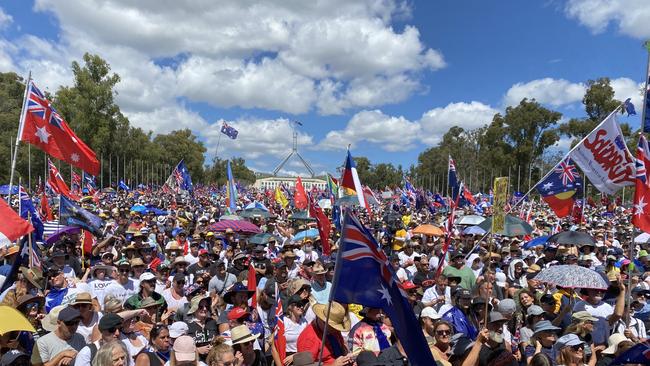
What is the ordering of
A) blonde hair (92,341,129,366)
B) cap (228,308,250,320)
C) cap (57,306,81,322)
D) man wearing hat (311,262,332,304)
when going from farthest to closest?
man wearing hat (311,262,332,304) → cap (228,308,250,320) → cap (57,306,81,322) → blonde hair (92,341,129,366)

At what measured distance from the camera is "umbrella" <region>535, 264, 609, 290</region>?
Answer: 6.18 metres

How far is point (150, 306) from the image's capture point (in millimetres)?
5762

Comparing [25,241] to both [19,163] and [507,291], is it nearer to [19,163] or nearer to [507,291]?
[507,291]

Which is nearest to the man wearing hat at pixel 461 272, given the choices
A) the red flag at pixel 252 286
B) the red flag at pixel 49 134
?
the red flag at pixel 252 286

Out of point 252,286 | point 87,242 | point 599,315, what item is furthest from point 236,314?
point 87,242

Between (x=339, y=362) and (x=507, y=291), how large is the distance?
5.25m

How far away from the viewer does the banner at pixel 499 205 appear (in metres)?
6.71

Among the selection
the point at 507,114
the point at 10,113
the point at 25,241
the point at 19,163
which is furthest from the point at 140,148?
the point at 25,241

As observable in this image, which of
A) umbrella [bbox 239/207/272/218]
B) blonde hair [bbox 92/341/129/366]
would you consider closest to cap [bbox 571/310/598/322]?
blonde hair [bbox 92/341/129/366]

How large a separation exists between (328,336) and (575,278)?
3.67m

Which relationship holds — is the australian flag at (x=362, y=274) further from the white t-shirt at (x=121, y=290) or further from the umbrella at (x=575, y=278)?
the white t-shirt at (x=121, y=290)

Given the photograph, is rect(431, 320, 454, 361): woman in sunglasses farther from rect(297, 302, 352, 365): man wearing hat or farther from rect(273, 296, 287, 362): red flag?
rect(273, 296, 287, 362): red flag

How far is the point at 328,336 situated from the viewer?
4.68 metres

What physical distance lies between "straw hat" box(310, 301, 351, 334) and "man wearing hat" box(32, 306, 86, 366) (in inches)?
93.0
